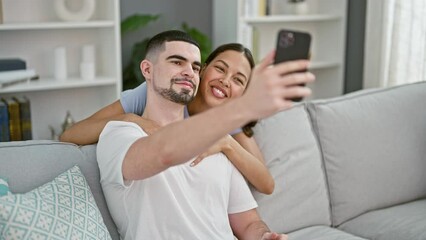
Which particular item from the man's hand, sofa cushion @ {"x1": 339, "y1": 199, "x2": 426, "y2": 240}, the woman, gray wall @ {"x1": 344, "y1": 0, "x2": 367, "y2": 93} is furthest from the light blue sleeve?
gray wall @ {"x1": 344, "y1": 0, "x2": 367, "y2": 93}

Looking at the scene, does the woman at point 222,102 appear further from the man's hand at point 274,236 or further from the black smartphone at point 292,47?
the black smartphone at point 292,47

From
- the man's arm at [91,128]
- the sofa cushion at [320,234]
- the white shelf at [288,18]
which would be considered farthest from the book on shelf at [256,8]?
the man's arm at [91,128]

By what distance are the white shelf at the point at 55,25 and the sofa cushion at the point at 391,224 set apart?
156 cm

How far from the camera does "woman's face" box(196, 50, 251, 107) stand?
1.96m

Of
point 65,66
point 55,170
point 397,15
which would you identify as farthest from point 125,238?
point 397,15

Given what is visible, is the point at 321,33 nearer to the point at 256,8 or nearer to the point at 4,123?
the point at 256,8

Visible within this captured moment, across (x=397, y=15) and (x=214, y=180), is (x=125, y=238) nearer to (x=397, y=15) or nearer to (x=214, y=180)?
(x=214, y=180)

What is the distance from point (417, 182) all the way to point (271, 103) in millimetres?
1541

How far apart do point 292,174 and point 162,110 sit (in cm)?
63

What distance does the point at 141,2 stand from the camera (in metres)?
3.53

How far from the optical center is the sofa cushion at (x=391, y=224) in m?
2.22

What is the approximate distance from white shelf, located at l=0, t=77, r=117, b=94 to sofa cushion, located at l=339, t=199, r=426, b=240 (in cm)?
147

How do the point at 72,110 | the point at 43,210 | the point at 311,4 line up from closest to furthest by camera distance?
the point at 43,210
the point at 72,110
the point at 311,4

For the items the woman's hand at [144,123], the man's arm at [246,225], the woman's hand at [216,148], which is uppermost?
the woman's hand at [144,123]
